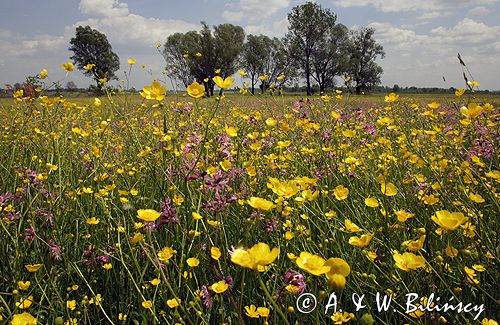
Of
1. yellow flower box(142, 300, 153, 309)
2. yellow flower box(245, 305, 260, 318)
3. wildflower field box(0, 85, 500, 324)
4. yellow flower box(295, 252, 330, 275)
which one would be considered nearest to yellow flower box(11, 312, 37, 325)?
wildflower field box(0, 85, 500, 324)

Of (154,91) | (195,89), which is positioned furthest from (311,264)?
(154,91)

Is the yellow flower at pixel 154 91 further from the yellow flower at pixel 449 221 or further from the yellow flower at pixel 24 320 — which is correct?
the yellow flower at pixel 449 221

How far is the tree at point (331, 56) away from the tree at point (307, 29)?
2.36 ft

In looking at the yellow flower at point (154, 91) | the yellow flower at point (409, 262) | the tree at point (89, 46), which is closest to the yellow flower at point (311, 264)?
the yellow flower at point (409, 262)

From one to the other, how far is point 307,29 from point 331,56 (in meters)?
4.49

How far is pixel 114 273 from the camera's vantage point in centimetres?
195

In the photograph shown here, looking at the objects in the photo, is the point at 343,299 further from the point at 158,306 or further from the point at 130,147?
the point at 130,147

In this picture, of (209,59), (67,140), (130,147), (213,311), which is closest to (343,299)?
(213,311)

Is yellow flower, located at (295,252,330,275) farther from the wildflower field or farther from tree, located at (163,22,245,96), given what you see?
tree, located at (163,22,245,96)

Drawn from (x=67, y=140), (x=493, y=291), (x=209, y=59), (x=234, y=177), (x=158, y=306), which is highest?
(x=209, y=59)

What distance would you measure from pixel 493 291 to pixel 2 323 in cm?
209

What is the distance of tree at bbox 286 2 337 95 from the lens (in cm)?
4041

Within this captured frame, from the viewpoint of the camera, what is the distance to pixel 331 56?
4288 cm

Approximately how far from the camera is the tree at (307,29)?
40.4 meters
